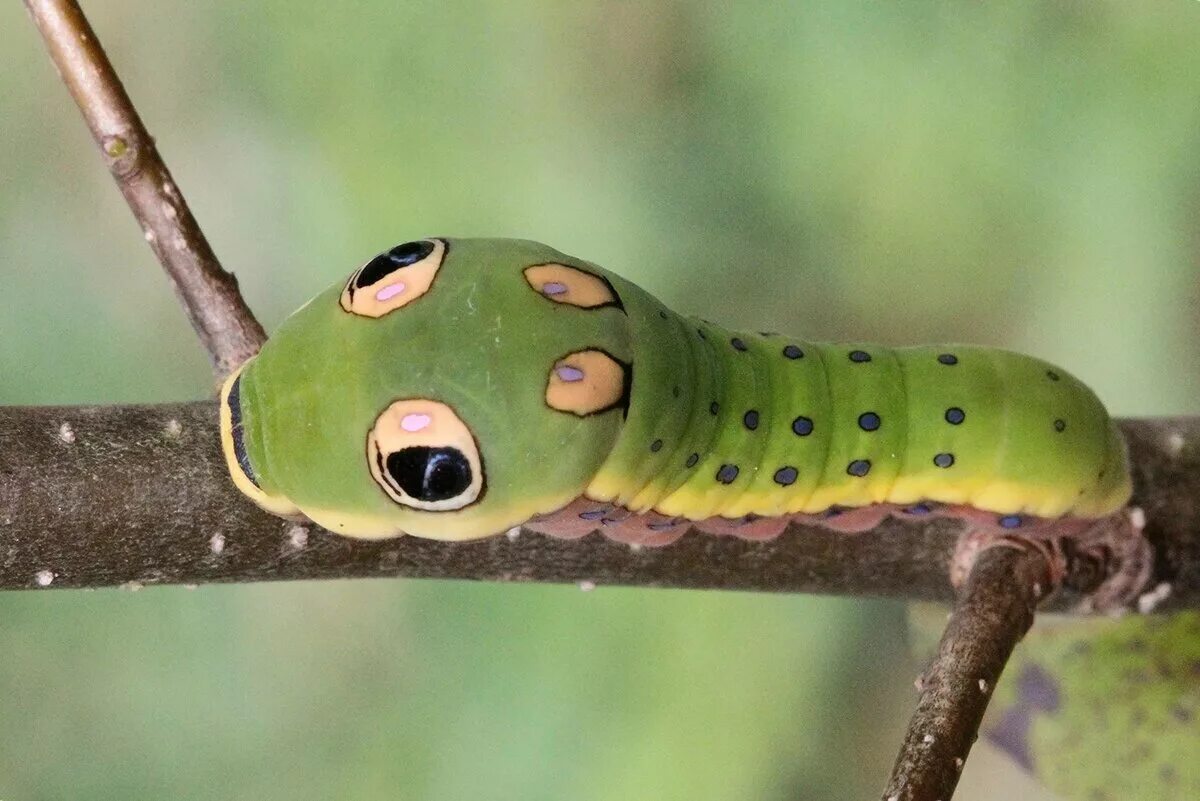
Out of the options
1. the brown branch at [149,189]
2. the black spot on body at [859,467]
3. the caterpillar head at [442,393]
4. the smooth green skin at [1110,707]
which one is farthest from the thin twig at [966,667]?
the brown branch at [149,189]

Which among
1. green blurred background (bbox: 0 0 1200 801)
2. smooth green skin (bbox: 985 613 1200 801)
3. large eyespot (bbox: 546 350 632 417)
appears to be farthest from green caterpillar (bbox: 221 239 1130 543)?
green blurred background (bbox: 0 0 1200 801)

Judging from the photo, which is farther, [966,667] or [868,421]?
[868,421]

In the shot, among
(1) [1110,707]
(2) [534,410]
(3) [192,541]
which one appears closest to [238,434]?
(3) [192,541]

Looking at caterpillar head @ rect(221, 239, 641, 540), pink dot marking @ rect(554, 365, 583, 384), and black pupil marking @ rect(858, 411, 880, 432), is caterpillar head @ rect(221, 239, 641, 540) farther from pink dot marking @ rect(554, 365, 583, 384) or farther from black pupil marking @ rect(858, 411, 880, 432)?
black pupil marking @ rect(858, 411, 880, 432)

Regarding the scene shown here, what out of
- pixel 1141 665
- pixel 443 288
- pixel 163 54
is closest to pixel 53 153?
pixel 163 54

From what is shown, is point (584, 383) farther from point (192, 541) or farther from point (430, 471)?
point (192, 541)

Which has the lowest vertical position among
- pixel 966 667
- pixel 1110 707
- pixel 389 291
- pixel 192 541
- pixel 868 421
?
pixel 1110 707
